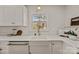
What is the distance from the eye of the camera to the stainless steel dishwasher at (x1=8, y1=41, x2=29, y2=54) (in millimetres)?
1218

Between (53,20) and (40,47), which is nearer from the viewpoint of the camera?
(53,20)

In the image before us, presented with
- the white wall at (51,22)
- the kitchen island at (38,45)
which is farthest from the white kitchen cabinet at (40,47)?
the white wall at (51,22)

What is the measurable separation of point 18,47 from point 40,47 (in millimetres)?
253

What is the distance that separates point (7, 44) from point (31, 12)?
1.42ft

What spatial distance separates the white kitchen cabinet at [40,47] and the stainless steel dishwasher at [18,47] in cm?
6

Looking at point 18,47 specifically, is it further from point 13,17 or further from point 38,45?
point 13,17

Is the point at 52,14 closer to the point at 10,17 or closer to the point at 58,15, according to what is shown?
the point at 58,15

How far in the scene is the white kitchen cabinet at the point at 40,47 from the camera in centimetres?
126

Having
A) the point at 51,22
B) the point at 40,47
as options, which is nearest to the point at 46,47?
the point at 40,47

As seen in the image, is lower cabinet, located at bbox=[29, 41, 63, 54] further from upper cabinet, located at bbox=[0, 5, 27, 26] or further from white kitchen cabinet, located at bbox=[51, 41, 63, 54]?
upper cabinet, located at bbox=[0, 5, 27, 26]

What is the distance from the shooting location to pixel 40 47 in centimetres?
129

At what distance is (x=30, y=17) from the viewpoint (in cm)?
111

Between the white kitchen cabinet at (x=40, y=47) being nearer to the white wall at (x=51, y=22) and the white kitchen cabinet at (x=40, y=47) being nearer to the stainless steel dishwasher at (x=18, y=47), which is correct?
the stainless steel dishwasher at (x=18, y=47)
